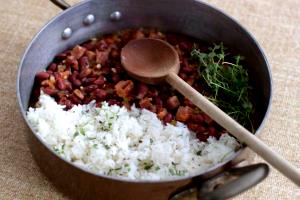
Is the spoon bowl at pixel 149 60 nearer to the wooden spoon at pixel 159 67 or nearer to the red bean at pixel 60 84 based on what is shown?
the wooden spoon at pixel 159 67

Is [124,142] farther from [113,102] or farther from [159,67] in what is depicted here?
[159,67]

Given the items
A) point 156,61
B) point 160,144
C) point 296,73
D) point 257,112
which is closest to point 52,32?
point 156,61

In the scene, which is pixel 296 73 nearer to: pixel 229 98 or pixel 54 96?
pixel 229 98

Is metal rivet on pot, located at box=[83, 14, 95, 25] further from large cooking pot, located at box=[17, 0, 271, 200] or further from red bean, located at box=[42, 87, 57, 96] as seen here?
red bean, located at box=[42, 87, 57, 96]

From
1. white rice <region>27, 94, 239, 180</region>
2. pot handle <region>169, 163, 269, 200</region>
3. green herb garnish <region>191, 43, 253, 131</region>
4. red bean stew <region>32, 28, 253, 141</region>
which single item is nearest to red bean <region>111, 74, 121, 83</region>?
red bean stew <region>32, 28, 253, 141</region>

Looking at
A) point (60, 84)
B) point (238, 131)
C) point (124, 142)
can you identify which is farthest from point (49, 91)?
point (238, 131)

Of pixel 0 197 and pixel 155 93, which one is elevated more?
pixel 155 93
